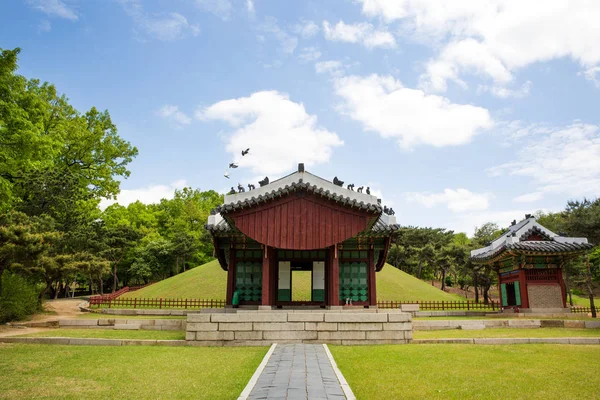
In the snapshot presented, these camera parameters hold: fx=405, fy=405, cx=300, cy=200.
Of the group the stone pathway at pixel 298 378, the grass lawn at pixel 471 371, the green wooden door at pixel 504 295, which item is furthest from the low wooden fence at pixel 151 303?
the green wooden door at pixel 504 295

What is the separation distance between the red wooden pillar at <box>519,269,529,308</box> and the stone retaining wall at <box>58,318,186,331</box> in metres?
23.1

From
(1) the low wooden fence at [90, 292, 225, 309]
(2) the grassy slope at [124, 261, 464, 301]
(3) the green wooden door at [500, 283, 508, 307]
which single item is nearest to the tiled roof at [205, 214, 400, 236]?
(1) the low wooden fence at [90, 292, 225, 309]

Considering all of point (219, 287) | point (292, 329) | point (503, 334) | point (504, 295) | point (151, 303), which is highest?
point (219, 287)

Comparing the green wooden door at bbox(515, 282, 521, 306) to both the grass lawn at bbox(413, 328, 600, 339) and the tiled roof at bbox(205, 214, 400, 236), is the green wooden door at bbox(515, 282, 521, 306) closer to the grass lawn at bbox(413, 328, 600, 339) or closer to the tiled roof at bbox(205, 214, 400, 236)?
the grass lawn at bbox(413, 328, 600, 339)

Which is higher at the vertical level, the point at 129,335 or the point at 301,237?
the point at 301,237

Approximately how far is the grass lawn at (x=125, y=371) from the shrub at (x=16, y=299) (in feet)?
33.8

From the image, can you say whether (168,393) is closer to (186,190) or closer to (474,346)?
(474,346)

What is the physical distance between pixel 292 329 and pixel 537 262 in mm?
22161

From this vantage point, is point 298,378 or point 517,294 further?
point 517,294

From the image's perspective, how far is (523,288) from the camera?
28625 mm

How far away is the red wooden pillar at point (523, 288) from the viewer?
2823 cm

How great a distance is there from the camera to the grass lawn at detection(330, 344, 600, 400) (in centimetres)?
792

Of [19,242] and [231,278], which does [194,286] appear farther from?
[19,242]

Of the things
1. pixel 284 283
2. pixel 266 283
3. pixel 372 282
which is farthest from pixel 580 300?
pixel 266 283
